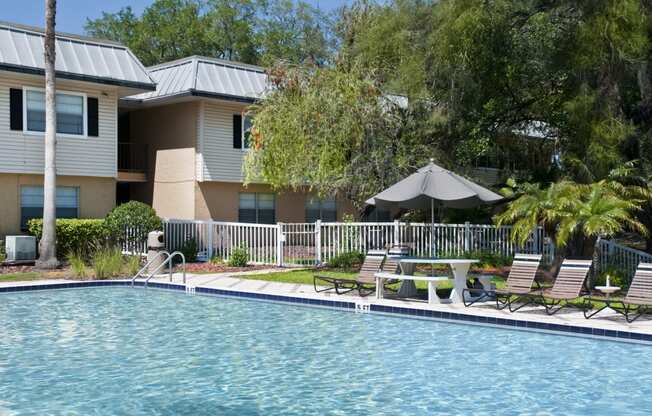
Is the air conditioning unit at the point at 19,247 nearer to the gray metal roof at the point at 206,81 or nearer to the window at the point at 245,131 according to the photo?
the gray metal roof at the point at 206,81

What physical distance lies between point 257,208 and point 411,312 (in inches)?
577

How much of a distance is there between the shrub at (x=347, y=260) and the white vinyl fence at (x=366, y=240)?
261mm

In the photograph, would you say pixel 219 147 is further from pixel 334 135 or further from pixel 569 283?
pixel 569 283

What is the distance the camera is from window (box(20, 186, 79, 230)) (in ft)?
71.6

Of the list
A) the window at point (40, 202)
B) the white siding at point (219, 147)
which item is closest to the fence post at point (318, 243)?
the white siding at point (219, 147)

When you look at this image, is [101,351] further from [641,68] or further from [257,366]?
[641,68]

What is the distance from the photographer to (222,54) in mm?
53812

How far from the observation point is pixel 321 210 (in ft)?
95.7

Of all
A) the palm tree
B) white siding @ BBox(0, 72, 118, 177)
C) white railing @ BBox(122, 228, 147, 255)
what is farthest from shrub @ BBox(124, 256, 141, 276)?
the palm tree

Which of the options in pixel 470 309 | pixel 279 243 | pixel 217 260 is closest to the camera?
pixel 470 309

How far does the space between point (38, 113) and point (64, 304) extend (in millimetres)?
9063

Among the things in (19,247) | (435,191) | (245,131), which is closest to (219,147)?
(245,131)

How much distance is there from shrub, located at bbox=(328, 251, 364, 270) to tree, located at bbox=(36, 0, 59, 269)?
7.58 m

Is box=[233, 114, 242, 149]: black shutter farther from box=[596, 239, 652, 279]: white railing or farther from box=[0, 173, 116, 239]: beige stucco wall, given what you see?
box=[596, 239, 652, 279]: white railing
